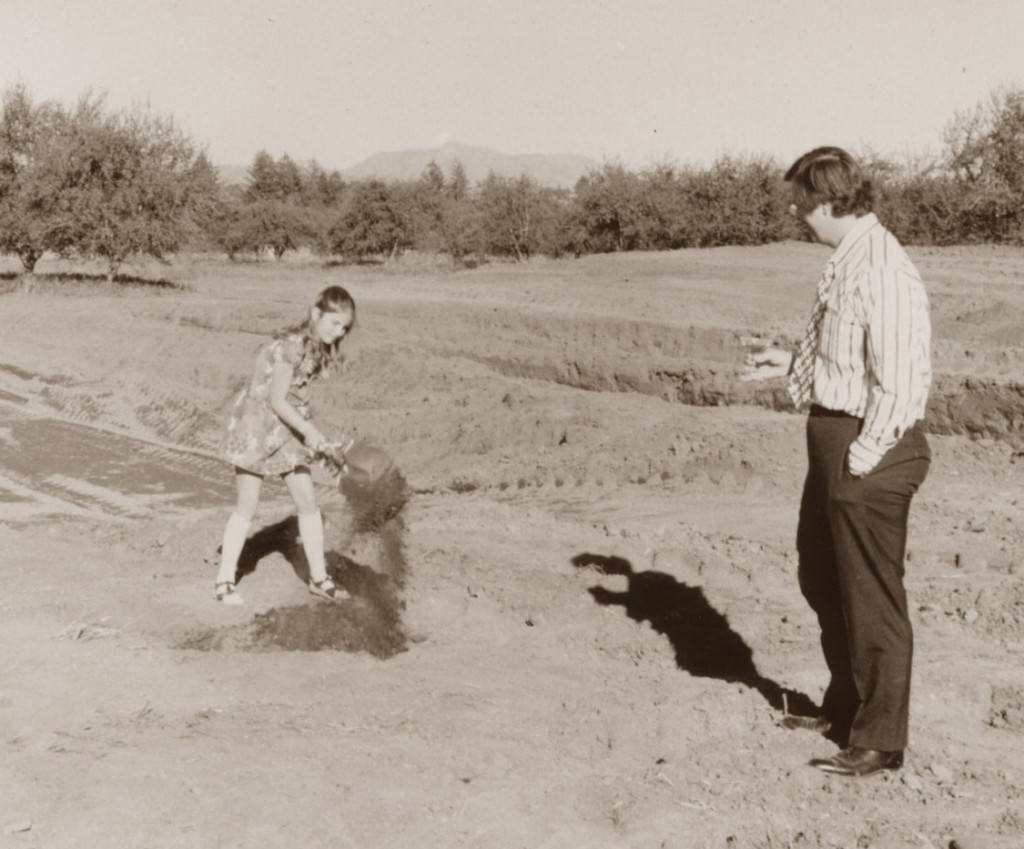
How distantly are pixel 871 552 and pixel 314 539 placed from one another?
3103 millimetres

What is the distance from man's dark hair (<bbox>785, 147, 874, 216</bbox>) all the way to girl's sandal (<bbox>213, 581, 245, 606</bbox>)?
3.59 metres

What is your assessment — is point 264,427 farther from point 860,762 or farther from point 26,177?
point 26,177

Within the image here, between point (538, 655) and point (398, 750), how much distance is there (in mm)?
1439

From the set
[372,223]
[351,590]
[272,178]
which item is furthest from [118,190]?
[272,178]

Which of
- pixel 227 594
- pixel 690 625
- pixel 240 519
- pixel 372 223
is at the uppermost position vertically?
pixel 372 223

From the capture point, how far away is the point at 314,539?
5.87 m

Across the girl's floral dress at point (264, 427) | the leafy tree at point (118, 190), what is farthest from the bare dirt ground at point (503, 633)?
the leafy tree at point (118, 190)

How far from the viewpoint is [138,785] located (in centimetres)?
369

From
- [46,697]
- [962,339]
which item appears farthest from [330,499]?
[962,339]

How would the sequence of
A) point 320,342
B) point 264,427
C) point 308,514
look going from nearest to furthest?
point 320,342, point 264,427, point 308,514

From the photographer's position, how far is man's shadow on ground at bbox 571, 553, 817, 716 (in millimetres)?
4820

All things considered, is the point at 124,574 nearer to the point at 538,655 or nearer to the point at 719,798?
the point at 538,655

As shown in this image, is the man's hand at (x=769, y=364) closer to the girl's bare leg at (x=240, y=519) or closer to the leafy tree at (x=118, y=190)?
the girl's bare leg at (x=240, y=519)

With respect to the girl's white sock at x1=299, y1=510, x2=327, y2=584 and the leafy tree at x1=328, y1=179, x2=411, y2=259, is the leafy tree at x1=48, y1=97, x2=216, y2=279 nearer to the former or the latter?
the leafy tree at x1=328, y1=179, x2=411, y2=259
